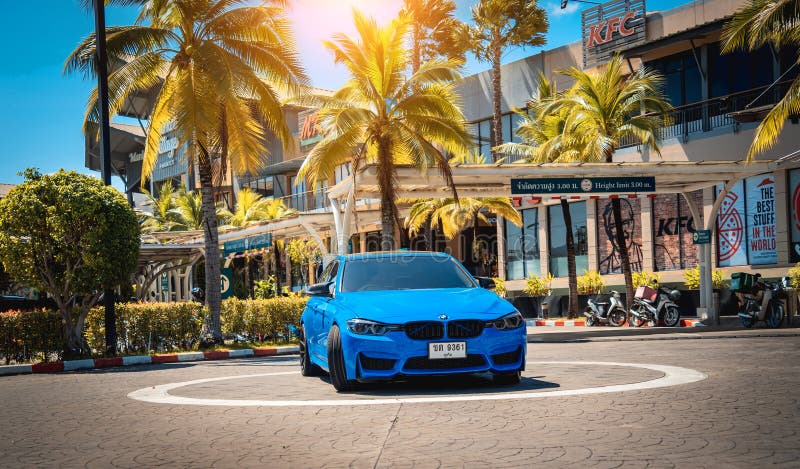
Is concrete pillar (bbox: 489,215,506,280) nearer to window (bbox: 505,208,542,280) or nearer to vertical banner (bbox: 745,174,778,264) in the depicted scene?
window (bbox: 505,208,542,280)

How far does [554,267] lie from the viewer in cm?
3706

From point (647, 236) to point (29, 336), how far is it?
22.7 meters

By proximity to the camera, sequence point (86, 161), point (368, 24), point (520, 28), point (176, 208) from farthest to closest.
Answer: point (86, 161), point (176, 208), point (520, 28), point (368, 24)

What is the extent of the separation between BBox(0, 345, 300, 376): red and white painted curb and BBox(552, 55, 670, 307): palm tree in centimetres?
1204

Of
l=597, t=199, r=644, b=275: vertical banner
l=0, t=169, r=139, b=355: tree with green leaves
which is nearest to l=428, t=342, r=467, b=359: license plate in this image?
l=0, t=169, r=139, b=355: tree with green leaves

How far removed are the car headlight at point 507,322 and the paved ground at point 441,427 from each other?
0.65 metres

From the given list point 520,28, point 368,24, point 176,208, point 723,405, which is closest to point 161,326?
point 368,24

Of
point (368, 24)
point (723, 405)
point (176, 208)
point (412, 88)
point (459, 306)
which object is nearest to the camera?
point (723, 405)

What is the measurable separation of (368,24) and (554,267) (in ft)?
57.9

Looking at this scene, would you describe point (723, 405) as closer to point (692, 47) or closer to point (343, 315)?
point (343, 315)

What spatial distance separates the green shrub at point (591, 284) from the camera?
3309 centimetres

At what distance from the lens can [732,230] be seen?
94.8 ft

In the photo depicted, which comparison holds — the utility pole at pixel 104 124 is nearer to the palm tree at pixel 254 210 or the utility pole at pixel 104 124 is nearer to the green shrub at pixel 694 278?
the green shrub at pixel 694 278

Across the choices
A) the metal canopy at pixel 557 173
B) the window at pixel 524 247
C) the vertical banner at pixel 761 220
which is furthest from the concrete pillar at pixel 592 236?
the metal canopy at pixel 557 173
